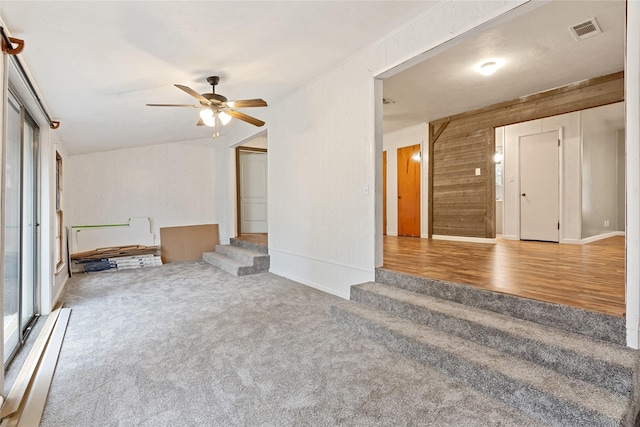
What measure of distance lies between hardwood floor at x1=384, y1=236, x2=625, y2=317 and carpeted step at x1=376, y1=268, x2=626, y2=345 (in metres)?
0.07

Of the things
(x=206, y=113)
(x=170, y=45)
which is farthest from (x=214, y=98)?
(x=170, y=45)

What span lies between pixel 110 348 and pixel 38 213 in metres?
2.10

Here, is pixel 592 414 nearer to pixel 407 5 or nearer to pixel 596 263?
pixel 596 263

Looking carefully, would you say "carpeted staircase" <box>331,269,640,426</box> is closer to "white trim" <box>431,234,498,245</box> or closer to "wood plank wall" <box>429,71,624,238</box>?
"white trim" <box>431,234,498,245</box>

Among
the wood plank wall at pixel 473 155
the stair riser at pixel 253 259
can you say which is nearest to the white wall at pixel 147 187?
the stair riser at pixel 253 259

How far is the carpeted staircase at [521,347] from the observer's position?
161 cm

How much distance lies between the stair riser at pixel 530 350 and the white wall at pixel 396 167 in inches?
171

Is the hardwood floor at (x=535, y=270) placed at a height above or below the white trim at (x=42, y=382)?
above

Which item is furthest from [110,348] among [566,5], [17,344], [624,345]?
[566,5]

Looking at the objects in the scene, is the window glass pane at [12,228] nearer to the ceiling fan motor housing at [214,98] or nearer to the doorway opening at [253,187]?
the ceiling fan motor housing at [214,98]

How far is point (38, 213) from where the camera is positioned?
11.7ft

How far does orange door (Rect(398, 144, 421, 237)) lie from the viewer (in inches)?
274

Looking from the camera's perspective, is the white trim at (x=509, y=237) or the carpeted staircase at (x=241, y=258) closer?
the carpeted staircase at (x=241, y=258)

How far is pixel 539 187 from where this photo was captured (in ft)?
19.7
